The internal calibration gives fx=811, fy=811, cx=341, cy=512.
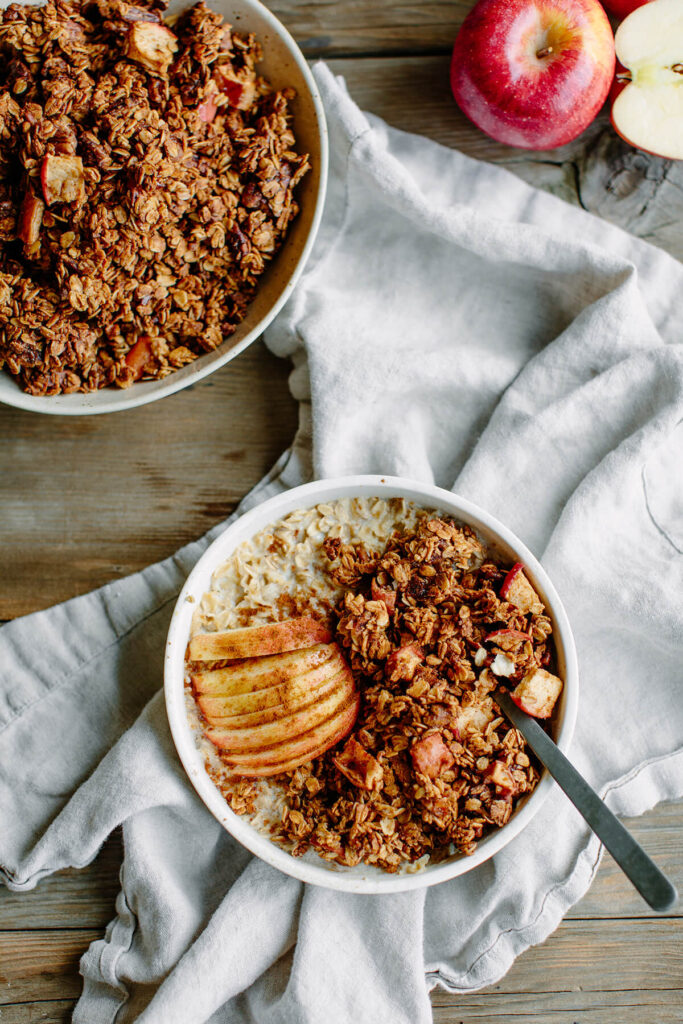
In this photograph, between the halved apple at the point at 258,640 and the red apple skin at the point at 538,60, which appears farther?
the red apple skin at the point at 538,60

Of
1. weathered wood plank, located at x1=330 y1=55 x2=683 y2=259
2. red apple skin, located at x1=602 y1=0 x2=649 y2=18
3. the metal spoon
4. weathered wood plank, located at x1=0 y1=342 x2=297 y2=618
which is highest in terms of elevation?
red apple skin, located at x1=602 y1=0 x2=649 y2=18

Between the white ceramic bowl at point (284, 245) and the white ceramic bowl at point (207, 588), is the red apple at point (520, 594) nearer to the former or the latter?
the white ceramic bowl at point (207, 588)

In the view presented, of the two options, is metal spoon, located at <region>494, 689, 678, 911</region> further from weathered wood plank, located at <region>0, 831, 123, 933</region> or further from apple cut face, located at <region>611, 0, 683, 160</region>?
apple cut face, located at <region>611, 0, 683, 160</region>

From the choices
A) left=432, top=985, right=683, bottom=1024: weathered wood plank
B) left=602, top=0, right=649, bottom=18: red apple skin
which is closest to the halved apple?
left=432, top=985, right=683, bottom=1024: weathered wood plank

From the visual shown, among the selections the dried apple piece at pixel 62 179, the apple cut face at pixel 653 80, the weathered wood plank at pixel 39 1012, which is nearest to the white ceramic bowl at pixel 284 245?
the dried apple piece at pixel 62 179

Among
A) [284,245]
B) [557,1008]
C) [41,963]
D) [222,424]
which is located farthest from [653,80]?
[41,963]

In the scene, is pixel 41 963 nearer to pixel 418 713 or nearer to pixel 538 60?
pixel 418 713
